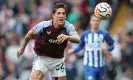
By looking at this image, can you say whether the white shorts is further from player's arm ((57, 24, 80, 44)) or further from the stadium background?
the stadium background

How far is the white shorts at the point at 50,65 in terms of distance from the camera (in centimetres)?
1518

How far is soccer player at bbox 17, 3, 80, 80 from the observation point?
14.7 meters

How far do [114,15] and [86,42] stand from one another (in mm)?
5684

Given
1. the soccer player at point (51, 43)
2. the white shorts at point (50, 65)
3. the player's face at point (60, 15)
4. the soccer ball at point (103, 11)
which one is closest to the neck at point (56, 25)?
the soccer player at point (51, 43)

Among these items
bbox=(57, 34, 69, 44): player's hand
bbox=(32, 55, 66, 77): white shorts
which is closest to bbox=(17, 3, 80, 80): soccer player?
bbox=(32, 55, 66, 77): white shorts

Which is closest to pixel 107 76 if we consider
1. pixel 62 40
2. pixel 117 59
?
pixel 117 59

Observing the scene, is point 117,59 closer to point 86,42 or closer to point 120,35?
point 120,35

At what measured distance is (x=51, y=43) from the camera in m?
15.0

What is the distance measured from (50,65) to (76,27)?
7287 millimetres

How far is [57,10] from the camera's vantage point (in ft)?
48.3

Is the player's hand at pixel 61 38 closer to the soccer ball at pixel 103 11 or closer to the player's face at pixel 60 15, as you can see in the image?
the player's face at pixel 60 15

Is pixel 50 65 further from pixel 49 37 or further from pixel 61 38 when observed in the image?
pixel 61 38

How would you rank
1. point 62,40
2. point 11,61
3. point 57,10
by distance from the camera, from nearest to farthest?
point 62,40 → point 57,10 → point 11,61

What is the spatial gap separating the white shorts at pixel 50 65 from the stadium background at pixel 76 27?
15.9ft
